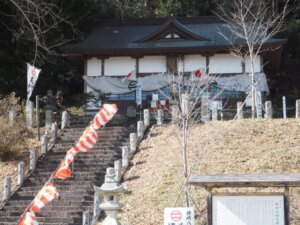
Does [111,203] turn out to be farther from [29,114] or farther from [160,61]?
[160,61]

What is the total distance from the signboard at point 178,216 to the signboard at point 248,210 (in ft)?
2.96

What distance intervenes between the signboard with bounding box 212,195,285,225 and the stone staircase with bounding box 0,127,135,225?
20.3 ft

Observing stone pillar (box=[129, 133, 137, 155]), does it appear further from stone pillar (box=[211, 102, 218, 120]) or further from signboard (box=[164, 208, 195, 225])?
signboard (box=[164, 208, 195, 225])

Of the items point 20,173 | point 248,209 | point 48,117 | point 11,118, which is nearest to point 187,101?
point 20,173

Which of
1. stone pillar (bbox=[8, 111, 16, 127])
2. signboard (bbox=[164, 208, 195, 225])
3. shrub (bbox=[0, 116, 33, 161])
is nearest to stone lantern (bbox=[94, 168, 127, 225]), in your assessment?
signboard (bbox=[164, 208, 195, 225])

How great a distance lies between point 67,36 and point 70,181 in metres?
15.9

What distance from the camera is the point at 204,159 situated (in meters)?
17.0

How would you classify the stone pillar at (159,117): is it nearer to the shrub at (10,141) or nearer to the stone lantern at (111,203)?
the shrub at (10,141)

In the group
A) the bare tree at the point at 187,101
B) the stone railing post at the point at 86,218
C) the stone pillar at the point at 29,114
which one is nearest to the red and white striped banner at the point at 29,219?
the stone railing post at the point at 86,218

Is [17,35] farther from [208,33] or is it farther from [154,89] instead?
[208,33]

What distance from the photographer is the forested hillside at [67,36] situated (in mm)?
28656

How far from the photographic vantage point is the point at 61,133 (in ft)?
70.9

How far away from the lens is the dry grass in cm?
1460

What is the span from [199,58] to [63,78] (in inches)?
368
